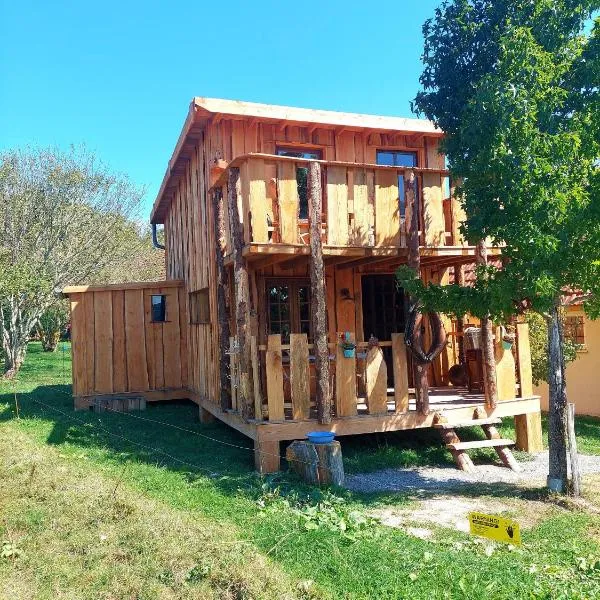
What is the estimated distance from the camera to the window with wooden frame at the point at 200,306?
10688mm

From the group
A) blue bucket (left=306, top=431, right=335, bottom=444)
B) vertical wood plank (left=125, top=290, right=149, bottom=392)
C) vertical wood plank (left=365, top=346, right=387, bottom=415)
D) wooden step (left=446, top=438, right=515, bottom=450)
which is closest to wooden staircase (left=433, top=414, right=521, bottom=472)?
wooden step (left=446, top=438, right=515, bottom=450)

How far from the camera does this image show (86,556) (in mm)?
4445

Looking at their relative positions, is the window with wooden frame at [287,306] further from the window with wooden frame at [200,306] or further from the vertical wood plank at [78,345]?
the vertical wood plank at [78,345]

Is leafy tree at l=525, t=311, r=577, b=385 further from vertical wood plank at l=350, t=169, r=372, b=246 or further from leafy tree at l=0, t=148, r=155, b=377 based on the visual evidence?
leafy tree at l=0, t=148, r=155, b=377

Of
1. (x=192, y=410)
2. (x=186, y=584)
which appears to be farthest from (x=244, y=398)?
(x=192, y=410)

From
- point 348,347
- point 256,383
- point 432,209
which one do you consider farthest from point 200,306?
point 432,209

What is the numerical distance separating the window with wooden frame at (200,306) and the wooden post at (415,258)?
401 centimetres

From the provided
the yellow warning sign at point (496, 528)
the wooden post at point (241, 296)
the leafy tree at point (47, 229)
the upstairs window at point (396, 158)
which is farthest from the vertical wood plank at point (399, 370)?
the leafy tree at point (47, 229)

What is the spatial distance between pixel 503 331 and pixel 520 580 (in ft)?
16.6

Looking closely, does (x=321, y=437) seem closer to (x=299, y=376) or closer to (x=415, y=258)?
(x=299, y=376)

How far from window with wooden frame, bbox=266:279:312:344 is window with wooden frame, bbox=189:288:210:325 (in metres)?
1.24

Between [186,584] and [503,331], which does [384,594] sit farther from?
[503,331]

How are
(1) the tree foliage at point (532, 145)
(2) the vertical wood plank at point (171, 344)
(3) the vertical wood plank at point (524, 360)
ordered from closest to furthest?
(1) the tree foliage at point (532, 145) → (3) the vertical wood plank at point (524, 360) → (2) the vertical wood plank at point (171, 344)

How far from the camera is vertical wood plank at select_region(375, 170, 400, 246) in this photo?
25.6 feet
